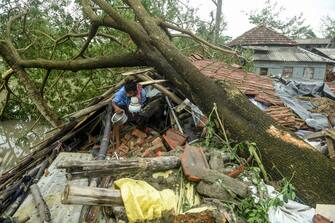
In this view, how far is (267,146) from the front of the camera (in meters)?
4.00

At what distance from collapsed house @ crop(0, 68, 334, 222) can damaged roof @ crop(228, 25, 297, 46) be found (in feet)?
52.8

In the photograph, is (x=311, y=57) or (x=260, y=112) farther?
(x=311, y=57)

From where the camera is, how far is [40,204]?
13.5ft

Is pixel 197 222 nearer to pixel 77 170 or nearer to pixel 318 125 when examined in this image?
pixel 77 170

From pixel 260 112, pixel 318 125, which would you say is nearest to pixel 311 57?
pixel 318 125

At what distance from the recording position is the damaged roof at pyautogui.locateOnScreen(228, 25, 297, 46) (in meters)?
21.3

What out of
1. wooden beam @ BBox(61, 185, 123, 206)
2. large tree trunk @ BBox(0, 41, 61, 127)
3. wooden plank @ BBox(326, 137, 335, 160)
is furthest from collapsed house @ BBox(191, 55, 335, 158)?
large tree trunk @ BBox(0, 41, 61, 127)

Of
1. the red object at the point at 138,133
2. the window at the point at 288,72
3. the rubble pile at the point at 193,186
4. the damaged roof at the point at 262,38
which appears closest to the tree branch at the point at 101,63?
the red object at the point at 138,133

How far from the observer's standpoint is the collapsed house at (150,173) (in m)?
2.88

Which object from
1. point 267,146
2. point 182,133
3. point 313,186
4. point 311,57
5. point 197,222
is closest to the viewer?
point 197,222

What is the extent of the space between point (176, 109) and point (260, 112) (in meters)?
1.44

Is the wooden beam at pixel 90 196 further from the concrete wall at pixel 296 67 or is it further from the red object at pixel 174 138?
the concrete wall at pixel 296 67

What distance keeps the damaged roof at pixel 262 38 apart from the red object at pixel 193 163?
62.5 ft

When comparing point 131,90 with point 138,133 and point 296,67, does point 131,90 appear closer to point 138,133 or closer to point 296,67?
point 138,133
